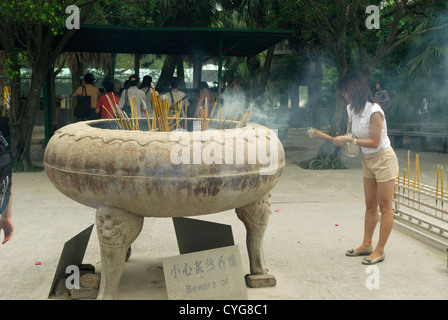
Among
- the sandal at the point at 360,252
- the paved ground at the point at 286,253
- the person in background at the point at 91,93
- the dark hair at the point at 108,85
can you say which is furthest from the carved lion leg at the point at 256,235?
the person in background at the point at 91,93

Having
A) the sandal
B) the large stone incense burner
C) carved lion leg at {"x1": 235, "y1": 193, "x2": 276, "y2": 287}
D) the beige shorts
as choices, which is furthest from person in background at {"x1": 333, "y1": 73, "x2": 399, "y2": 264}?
the large stone incense burner

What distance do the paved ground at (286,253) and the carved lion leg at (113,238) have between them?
0.72 ft

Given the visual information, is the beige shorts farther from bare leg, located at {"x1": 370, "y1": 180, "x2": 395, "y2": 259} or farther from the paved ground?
the paved ground

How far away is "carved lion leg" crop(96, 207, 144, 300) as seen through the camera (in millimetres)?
3084

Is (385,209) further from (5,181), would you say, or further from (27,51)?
(27,51)

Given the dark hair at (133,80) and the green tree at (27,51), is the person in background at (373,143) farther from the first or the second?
the green tree at (27,51)

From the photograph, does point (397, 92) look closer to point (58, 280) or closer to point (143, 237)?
point (143, 237)

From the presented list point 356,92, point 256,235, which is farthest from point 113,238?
point 356,92

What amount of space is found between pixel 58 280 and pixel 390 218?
250 cm

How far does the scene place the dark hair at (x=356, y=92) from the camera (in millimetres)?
3986

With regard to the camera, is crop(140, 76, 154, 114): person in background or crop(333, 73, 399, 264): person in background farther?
crop(140, 76, 154, 114): person in background

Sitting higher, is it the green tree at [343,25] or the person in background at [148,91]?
the green tree at [343,25]

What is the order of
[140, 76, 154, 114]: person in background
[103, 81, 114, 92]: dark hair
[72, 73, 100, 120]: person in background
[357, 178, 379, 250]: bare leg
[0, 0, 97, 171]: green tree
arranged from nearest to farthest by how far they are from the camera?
[357, 178, 379, 250]: bare leg
[0, 0, 97, 171]: green tree
[103, 81, 114, 92]: dark hair
[140, 76, 154, 114]: person in background
[72, 73, 100, 120]: person in background

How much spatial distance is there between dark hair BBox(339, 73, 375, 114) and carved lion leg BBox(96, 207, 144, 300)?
6.26 feet
